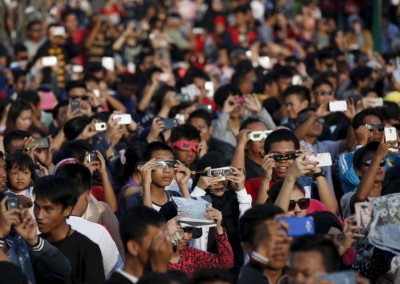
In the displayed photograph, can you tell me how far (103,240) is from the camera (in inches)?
343

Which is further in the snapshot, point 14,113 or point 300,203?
point 14,113

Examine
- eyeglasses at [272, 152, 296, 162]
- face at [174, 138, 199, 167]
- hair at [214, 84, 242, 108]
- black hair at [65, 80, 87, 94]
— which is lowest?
black hair at [65, 80, 87, 94]

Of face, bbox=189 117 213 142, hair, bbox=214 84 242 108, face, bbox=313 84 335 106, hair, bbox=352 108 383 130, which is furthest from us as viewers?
face, bbox=313 84 335 106

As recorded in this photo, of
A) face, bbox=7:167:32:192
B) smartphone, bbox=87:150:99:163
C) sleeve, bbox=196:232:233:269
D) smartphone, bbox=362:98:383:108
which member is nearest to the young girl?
face, bbox=7:167:32:192

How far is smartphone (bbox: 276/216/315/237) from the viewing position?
7484 mm

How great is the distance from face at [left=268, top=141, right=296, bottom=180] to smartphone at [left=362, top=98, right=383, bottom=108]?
3.06 m

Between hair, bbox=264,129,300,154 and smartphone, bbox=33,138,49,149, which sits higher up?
hair, bbox=264,129,300,154

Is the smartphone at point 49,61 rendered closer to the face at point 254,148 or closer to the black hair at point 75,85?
the black hair at point 75,85

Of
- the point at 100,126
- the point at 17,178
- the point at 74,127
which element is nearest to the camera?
the point at 17,178

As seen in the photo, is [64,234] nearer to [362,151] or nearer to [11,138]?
[362,151]

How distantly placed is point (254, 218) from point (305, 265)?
1.23 m

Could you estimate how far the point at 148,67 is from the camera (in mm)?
19000

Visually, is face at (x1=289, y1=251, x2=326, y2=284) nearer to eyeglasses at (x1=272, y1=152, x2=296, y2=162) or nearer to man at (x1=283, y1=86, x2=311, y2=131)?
eyeglasses at (x1=272, y1=152, x2=296, y2=162)

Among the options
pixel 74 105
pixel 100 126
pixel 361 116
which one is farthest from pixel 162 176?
pixel 74 105
